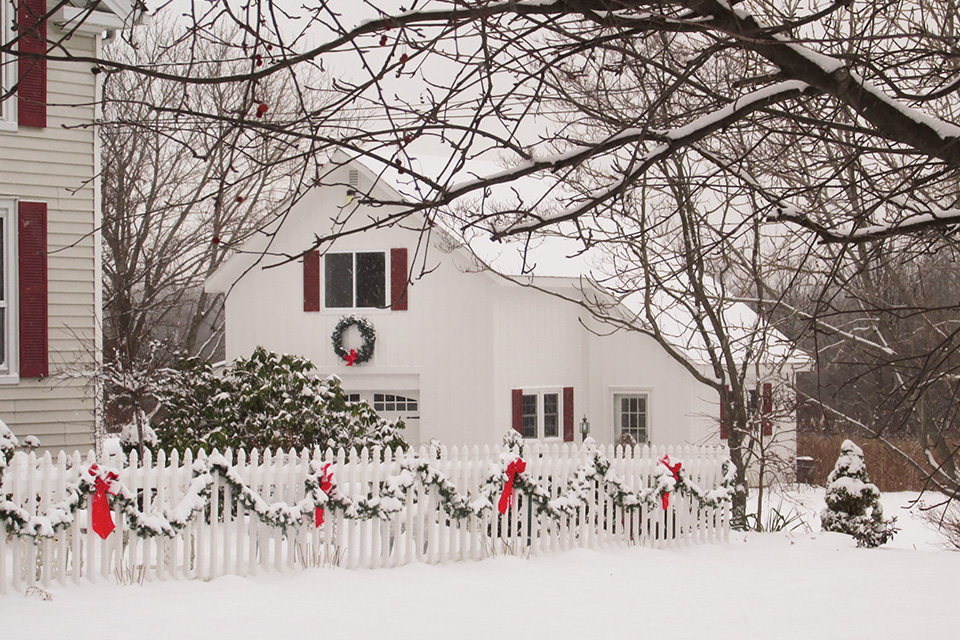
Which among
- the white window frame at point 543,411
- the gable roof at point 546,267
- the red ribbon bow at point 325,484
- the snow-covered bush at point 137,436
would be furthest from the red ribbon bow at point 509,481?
the white window frame at point 543,411

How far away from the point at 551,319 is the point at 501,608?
11.5 meters

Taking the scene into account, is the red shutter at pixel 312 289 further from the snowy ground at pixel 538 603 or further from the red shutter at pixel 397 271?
the snowy ground at pixel 538 603

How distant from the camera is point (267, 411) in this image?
45.4 ft

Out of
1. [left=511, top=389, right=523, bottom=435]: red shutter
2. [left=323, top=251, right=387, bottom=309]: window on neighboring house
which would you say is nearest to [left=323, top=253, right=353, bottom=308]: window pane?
[left=323, top=251, right=387, bottom=309]: window on neighboring house

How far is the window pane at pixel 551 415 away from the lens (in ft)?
62.5

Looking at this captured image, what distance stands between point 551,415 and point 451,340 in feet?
8.39

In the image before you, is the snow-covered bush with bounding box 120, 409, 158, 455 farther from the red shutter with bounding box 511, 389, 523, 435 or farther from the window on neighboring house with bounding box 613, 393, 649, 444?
the window on neighboring house with bounding box 613, 393, 649, 444

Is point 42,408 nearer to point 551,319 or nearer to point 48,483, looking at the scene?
point 48,483

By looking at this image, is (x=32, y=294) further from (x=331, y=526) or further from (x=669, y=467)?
(x=669, y=467)

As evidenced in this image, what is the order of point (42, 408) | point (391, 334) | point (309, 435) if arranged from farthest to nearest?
point (391, 334) → point (309, 435) → point (42, 408)

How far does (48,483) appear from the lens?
8.04m

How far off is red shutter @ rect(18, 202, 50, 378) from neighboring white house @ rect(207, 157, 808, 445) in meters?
6.32

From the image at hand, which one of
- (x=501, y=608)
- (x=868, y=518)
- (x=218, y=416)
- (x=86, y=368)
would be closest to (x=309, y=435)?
(x=218, y=416)

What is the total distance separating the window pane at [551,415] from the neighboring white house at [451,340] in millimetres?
24
